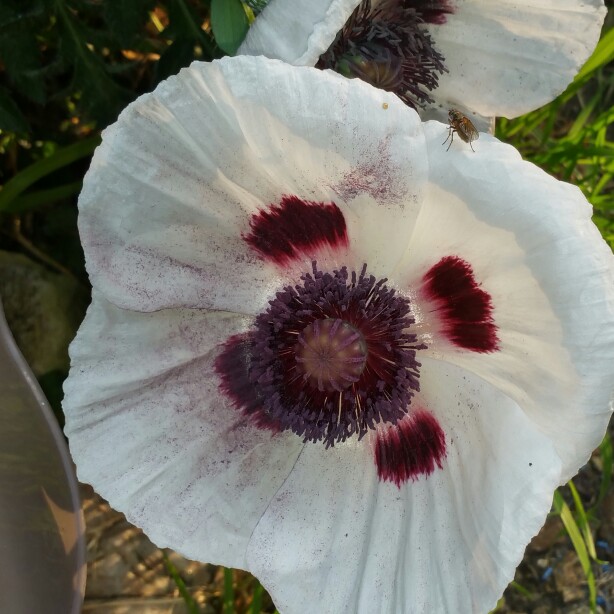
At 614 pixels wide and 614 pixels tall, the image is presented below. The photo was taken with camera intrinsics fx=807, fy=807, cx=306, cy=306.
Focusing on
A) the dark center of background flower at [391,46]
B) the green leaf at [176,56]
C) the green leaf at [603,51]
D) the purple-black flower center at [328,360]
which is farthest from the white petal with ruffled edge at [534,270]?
the green leaf at [603,51]

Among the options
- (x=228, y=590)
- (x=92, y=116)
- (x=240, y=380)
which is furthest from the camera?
(x=228, y=590)

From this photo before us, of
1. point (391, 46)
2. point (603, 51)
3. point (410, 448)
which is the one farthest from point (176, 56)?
point (603, 51)

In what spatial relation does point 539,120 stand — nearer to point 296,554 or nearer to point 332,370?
point 332,370

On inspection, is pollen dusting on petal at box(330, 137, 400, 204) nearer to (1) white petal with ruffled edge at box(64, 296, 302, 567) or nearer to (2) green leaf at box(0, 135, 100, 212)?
(1) white petal with ruffled edge at box(64, 296, 302, 567)

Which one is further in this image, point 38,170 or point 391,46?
point 38,170

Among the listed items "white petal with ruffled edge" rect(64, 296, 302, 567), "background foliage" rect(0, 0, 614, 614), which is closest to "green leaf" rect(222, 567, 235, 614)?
"background foliage" rect(0, 0, 614, 614)

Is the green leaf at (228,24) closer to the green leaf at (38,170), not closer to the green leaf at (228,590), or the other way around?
the green leaf at (38,170)

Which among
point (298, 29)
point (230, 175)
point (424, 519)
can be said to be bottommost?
point (424, 519)

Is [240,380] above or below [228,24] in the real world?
below

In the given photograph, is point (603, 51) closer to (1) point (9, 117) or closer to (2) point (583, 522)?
(2) point (583, 522)
